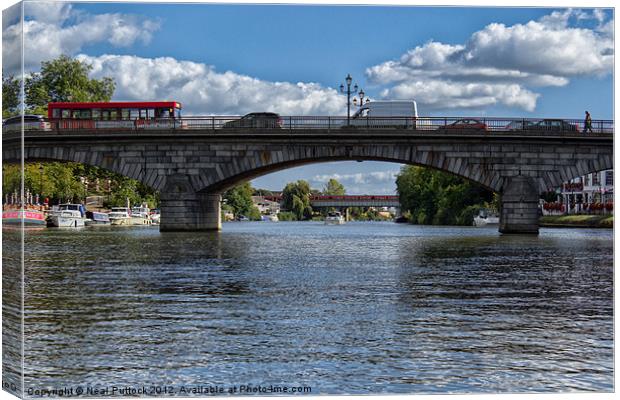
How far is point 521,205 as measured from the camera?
157ft

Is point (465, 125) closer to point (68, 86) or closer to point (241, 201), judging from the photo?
point (68, 86)

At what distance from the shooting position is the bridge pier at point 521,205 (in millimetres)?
47906

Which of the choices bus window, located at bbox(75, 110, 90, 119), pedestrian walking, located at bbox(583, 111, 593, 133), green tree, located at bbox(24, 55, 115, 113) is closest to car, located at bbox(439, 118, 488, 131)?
pedestrian walking, located at bbox(583, 111, 593, 133)

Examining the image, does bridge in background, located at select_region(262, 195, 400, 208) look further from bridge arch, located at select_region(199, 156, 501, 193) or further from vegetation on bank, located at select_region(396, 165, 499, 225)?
bridge arch, located at select_region(199, 156, 501, 193)

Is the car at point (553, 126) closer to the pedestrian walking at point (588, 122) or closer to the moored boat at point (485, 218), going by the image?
the pedestrian walking at point (588, 122)

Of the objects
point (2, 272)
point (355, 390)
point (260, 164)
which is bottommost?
point (355, 390)

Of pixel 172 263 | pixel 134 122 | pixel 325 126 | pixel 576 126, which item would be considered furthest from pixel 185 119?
pixel 172 263

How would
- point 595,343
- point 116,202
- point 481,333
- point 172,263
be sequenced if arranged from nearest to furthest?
1. point 595,343
2. point 481,333
3. point 172,263
4. point 116,202

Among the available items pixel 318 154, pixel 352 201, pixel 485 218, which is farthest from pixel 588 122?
pixel 352 201

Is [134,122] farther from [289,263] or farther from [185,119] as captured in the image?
[289,263]

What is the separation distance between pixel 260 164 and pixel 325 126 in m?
3.88

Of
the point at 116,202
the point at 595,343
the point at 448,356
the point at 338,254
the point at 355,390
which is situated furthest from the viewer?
the point at 116,202

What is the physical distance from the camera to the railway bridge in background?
47.4 m

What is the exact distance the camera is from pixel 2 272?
27.7 feet
